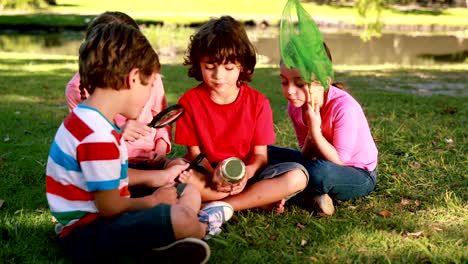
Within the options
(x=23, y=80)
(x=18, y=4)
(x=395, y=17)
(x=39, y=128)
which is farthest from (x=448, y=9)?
(x=39, y=128)

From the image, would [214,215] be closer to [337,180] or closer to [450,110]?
[337,180]

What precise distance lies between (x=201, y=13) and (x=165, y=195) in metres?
A: 28.0

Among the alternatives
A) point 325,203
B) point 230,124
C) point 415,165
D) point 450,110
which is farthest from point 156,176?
point 450,110

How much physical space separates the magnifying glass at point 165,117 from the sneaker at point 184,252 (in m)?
0.73

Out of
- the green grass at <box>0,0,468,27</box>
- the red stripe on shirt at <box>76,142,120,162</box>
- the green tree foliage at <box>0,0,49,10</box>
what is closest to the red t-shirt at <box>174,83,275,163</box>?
the red stripe on shirt at <box>76,142,120,162</box>

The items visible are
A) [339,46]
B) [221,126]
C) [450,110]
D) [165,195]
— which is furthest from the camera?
[339,46]

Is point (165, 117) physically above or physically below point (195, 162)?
above

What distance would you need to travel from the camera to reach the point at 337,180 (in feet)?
10.3

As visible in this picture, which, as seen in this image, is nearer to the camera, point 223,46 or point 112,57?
point 112,57

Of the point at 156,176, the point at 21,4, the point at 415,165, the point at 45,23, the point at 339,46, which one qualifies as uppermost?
the point at 156,176

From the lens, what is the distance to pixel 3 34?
2027 centimetres

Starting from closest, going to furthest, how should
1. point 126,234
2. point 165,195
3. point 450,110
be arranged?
point 126,234, point 165,195, point 450,110

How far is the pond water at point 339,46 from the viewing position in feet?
49.8

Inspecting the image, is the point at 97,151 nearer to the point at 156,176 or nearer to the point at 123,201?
the point at 123,201
